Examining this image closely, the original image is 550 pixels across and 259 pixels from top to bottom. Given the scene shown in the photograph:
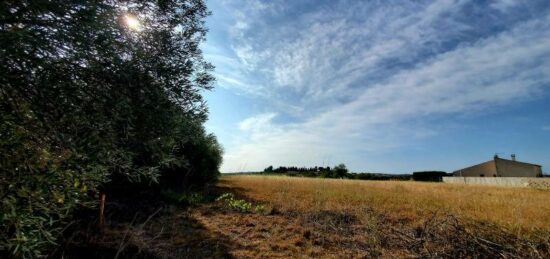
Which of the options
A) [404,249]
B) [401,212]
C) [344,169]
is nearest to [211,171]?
[401,212]

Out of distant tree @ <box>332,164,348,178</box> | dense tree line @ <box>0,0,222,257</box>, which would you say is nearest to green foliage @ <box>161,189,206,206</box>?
dense tree line @ <box>0,0,222,257</box>

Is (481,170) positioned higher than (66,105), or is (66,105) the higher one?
(481,170)

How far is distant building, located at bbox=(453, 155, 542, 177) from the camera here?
6506cm

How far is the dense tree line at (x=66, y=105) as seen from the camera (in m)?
4.84

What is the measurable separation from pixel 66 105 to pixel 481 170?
261ft

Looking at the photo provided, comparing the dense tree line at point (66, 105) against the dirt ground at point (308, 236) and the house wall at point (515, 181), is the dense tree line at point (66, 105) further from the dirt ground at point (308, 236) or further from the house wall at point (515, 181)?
the house wall at point (515, 181)

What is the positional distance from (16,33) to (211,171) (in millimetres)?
31984

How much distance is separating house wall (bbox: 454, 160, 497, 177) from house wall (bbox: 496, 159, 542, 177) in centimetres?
113

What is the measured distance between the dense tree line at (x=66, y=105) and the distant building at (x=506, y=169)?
7493 centimetres

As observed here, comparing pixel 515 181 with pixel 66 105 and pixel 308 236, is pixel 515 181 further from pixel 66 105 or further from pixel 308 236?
pixel 66 105

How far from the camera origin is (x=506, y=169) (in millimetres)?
67000

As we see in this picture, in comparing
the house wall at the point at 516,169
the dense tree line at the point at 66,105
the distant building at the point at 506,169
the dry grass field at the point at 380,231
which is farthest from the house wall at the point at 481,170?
the dense tree line at the point at 66,105

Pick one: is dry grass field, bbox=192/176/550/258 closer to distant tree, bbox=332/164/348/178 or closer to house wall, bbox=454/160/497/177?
house wall, bbox=454/160/497/177

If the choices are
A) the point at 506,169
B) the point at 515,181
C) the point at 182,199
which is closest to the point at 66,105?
the point at 182,199
